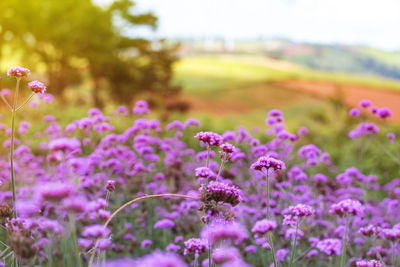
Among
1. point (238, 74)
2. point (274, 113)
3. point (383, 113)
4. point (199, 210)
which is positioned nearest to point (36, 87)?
point (199, 210)

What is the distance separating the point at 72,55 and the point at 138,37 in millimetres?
6287

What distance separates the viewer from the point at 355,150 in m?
10.6

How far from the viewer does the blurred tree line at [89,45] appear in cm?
3189

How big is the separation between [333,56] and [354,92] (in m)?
57.7

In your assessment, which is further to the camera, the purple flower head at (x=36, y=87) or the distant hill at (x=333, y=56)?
the distant hill at (x=333, y=56)

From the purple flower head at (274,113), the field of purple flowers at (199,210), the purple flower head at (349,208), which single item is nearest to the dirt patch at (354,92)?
the field of purple flowers at (199,210)

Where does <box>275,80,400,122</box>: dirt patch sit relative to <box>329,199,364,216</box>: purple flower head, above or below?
above

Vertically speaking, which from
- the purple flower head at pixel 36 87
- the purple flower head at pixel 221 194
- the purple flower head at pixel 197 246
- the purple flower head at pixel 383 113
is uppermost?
the purple flower head at pixel 383 113

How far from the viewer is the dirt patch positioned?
3697 cm

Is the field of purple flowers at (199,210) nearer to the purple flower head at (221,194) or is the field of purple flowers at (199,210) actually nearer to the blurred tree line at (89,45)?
the purple flower head at (221,194)

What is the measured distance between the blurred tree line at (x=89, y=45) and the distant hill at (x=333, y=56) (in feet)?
163

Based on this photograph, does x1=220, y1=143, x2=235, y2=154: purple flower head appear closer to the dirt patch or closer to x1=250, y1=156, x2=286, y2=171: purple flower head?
x1=250, y1=156, x2=286, y2=171: purple flower head

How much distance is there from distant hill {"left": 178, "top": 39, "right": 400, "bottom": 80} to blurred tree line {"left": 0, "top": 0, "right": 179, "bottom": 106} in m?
49.8

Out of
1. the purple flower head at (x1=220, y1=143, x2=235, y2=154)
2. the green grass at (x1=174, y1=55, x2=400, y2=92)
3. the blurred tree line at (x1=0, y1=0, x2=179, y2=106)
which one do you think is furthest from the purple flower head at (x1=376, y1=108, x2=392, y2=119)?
the green grass at (x1=174, y1=55, x2=400, y2=92)
